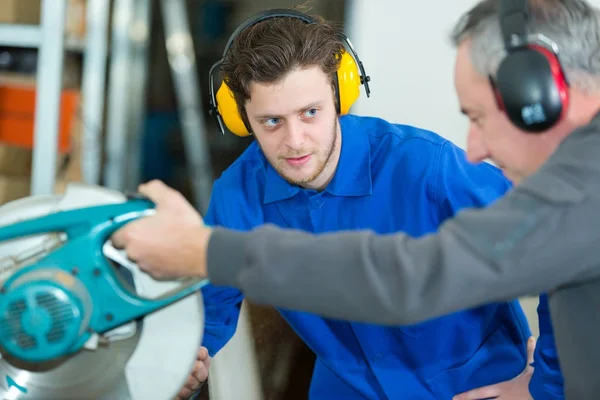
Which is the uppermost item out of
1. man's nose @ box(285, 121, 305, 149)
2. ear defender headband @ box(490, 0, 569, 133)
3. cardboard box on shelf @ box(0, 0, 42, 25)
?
cardboard box on shelf @ box(0, 0, 42, 25)

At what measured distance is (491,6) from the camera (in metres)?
0.83

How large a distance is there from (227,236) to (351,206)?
23.5 inches

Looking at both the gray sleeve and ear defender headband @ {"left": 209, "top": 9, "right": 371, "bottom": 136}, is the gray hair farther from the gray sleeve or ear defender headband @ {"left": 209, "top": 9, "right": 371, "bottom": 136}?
ear defender headband @ {"left": 209, "top": 9, "right": 371, "bottom": 136}

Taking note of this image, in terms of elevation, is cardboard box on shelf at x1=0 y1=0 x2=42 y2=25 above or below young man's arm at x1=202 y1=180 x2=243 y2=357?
above

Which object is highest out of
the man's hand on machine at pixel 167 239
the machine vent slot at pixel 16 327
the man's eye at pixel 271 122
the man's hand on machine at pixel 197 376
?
the man's eye at pixel 271 122

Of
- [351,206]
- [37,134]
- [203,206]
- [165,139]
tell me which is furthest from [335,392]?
[165,139]

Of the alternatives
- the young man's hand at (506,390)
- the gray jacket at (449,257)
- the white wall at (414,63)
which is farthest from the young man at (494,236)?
the white wall at (414,63)

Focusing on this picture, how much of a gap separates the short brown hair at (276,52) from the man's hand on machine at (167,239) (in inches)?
18.3

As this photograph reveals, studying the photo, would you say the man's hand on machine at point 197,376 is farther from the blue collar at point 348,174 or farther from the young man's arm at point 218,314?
the blue collar at point 348,174

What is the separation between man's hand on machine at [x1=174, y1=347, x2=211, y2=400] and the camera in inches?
48.6

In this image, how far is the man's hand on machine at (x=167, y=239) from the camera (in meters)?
0.81

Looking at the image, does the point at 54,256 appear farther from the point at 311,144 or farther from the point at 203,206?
the point at 203,206

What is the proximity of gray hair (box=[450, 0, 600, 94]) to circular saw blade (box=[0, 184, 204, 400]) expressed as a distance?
50cm

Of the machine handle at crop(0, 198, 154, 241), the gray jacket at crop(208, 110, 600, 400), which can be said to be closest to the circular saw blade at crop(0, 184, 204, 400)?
the machine handle at crop(0, 198, 154, 241)
